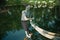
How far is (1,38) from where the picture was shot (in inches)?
262

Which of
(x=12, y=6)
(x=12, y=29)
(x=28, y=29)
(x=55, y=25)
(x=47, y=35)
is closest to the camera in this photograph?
(x=47, y=35)

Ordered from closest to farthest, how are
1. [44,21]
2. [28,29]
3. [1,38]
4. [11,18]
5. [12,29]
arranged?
1. [28,29]
2. [44,21]
3. [1,38]
4. [12,29]
5. [11,18]

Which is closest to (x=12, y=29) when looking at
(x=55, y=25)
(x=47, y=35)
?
(x=55, y=25)

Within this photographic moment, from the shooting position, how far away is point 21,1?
40.4 ft

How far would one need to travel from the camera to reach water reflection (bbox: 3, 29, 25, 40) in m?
6.52

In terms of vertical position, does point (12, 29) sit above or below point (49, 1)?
below

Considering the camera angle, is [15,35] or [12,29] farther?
[12,29]

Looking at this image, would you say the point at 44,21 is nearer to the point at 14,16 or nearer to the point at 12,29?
the point at 12,29

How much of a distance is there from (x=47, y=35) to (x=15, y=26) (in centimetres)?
390

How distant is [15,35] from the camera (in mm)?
6918

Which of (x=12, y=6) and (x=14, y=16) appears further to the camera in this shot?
(x=12, y=6)

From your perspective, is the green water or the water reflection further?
the water reflection

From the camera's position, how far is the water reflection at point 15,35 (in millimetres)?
6524

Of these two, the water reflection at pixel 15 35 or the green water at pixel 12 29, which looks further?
the water reflection at pixel 15 35
